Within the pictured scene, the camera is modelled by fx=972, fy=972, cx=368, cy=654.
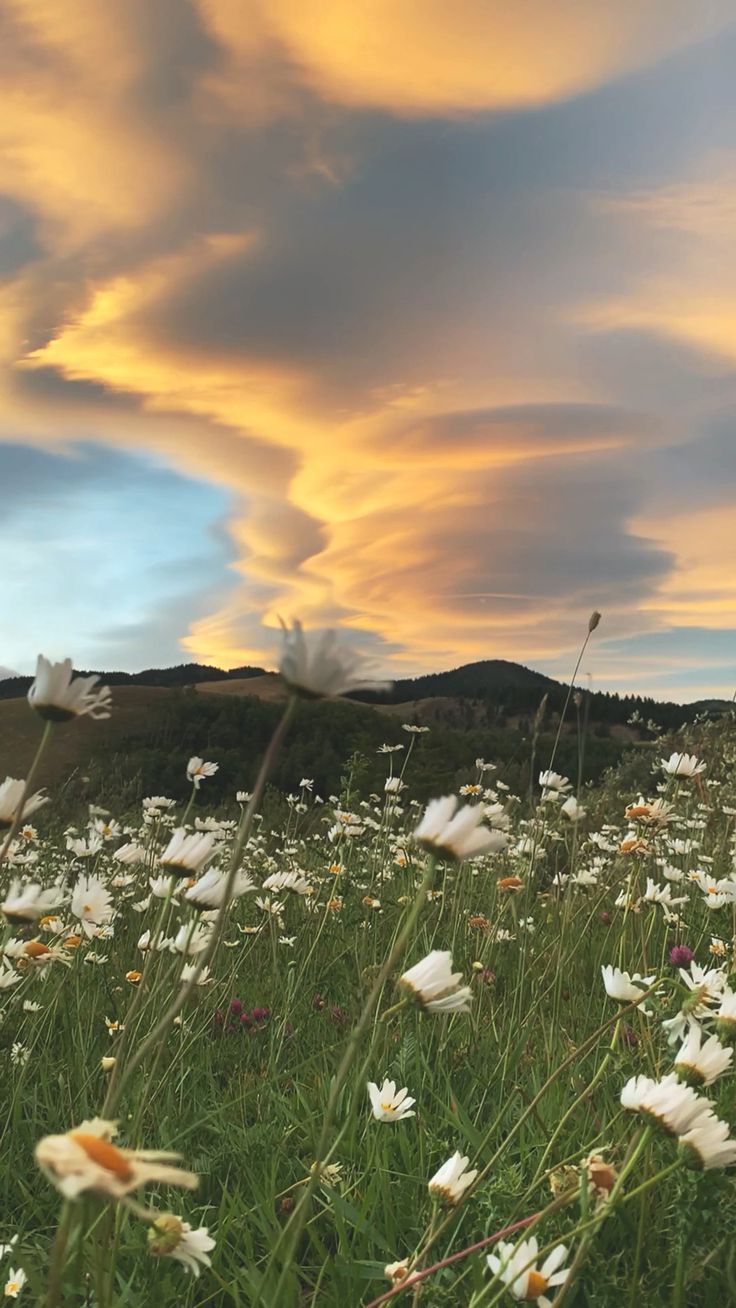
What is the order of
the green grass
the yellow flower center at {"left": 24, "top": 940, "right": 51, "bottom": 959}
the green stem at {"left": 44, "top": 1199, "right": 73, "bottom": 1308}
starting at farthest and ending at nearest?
the yellow flower center at {"left": 24, "top": 940, "right": 51, "bottom": 959} < the green grass < the green stem at {"left": 44, "top": 1199, "right": 73, "bottom": 1308}

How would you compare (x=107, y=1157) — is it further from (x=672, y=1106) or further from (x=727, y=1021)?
(x=727, y=1021)

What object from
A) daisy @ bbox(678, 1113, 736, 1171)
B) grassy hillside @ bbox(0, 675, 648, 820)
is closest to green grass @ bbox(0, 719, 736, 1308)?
daisy @ bbox(678, 1113, 736, 1171)

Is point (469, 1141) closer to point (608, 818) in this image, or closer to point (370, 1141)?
point (370, 1141)

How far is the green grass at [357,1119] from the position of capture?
1.96 metres

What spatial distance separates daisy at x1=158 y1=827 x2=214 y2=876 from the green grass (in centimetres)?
33

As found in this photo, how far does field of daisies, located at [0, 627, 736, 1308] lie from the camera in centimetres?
146

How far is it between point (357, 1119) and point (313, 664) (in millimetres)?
1994

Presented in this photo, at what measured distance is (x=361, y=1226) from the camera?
85.7 inches

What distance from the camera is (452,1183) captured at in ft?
5.59

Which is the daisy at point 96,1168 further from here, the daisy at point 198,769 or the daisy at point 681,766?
the daisy at point 681,766

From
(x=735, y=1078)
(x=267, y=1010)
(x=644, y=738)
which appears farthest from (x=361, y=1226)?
(x=644, y=738)

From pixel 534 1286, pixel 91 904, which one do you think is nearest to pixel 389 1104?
pixel 534 1286

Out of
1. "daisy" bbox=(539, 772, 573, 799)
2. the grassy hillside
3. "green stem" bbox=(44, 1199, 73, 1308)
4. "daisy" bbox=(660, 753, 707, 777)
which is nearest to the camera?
"green stem" bbox=(44, 1199, 73, 1308)

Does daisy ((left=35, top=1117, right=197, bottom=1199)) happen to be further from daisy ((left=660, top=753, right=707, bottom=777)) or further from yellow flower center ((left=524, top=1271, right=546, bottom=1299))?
daisy ((left=660, top=753, right=707, bottom=777))
